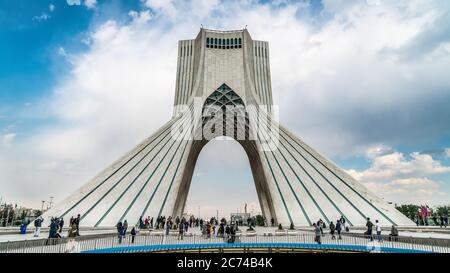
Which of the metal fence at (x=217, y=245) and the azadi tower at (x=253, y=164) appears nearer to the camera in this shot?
the metal fence at (x=217, y=245)

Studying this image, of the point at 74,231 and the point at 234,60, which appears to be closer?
the point at 74,231

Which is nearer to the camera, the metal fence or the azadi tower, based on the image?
the metal fence

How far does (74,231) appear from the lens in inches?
347

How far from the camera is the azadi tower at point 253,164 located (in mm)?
14961

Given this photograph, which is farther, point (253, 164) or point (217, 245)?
point (253, 164)

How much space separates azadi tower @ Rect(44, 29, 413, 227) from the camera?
49.1 feet

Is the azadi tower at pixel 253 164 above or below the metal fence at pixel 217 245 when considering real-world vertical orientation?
above

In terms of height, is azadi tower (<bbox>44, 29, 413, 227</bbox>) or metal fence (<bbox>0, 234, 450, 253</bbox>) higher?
azadi tower (<bbox>44, 29, 413, 227</bbox>)

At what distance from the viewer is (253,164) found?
97.8 feet

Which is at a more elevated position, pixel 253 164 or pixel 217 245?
pixel 253 164
